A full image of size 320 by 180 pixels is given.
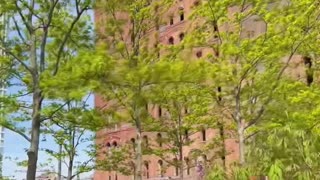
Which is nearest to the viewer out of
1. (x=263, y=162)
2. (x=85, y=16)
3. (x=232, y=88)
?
(x=263, y=162)

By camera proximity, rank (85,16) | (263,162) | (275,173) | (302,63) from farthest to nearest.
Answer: (302,63)
(85,16)
(263,162)
(275,173)

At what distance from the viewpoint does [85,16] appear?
15.9 meters

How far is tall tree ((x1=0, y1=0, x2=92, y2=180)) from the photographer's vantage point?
45.1ft

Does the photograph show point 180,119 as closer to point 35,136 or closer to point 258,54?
point 258,54

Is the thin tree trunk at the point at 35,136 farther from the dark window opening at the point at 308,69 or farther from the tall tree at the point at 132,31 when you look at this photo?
the dark window opening at the point at 308,69

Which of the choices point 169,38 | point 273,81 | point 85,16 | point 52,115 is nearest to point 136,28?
point 85,16

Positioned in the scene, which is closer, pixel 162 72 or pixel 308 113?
pixel 162 72

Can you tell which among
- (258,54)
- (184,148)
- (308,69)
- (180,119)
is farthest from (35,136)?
(184,148)

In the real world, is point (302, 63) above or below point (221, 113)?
above

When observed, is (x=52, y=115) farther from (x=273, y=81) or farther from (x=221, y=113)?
(x=221, y=113)

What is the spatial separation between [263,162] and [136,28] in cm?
894

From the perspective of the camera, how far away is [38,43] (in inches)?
629

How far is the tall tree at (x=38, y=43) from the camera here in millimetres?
13734

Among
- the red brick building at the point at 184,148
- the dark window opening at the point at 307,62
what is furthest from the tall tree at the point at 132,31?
the red brick building at the point at 184,148
